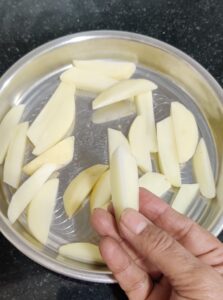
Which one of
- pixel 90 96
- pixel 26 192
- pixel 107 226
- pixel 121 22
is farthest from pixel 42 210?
pixel 121 22

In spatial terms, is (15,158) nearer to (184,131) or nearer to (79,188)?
(79,188)

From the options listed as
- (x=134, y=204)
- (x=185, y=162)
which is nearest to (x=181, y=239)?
(x=134, y=204)

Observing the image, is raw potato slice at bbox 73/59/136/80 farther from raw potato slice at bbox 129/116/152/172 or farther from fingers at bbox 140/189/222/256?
fingers at bbox 140/189/222/256

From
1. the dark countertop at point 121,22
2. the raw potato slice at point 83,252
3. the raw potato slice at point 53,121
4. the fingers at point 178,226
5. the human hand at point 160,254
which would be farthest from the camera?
the dark countertop at point 121,22

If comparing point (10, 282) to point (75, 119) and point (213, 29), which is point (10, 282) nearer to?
point (75, 119)

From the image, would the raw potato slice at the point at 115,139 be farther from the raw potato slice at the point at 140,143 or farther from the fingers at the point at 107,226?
the fingers at the point at 107,226

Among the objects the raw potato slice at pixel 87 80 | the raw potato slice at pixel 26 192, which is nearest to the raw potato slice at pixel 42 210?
the raw potato slice at pixel 26 192
